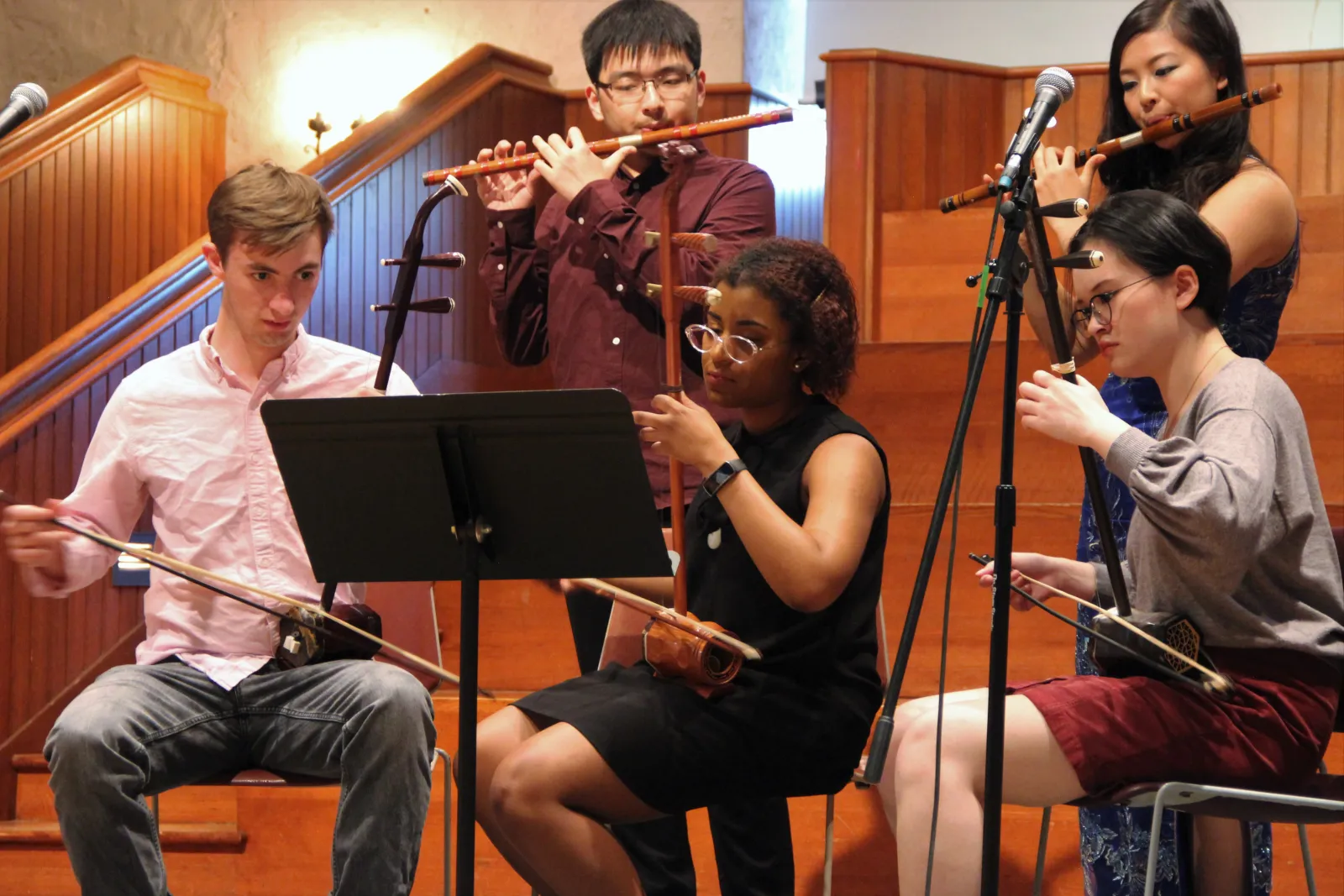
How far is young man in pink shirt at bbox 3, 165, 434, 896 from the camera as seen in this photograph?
2072 millimetres

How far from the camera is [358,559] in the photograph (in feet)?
6.32

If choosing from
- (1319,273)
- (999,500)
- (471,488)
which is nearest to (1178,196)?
(999,500)

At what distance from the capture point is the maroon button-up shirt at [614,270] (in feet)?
8.09

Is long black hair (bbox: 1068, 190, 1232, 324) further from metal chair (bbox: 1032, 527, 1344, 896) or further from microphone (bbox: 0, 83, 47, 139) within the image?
microphone (bbox: 0, 83, 47, 139)

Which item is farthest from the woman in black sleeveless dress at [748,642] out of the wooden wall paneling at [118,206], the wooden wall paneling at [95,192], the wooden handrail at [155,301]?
the wooden wall paneling at [118,206]

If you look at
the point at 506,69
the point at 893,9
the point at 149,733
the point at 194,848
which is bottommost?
the point at 194,848

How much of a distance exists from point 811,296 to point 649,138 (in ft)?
1.91

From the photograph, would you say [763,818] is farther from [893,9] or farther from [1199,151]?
[893,9]

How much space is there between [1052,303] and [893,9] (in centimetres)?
507

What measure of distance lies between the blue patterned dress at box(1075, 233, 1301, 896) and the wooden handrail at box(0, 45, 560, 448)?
2.39 meters

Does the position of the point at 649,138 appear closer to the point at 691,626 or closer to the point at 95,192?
the point at 691,626

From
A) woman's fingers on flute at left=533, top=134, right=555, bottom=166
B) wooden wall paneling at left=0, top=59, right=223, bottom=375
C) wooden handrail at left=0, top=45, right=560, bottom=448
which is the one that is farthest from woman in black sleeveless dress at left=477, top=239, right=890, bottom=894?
wooden wall paneling at left=0, top=59, right=223, bottom=375

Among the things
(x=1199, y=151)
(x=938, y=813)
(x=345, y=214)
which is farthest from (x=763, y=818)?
(x=345, y=214)

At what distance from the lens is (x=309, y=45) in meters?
5.52
